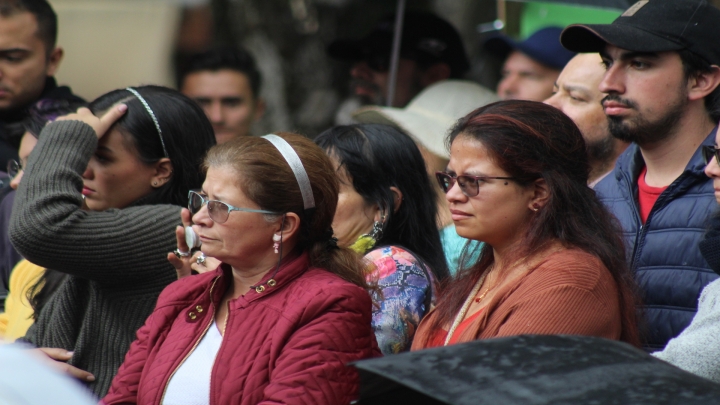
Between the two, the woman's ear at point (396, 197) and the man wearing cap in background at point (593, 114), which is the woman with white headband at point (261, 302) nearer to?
the woman's ear at point (396, 197)

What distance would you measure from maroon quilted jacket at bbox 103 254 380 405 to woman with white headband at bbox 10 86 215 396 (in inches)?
12.4

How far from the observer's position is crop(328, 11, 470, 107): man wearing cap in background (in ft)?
19.0

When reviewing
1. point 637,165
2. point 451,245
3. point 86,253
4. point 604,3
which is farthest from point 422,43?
point 86,253

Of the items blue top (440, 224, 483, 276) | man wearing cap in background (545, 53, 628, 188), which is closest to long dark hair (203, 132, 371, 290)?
blue top (440, 224, 483, 276)

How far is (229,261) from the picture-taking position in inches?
108

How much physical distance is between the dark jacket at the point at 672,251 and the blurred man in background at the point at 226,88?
3.08 m

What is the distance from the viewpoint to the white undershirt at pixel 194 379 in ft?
8.30

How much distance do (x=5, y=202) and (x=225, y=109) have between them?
6.52ft

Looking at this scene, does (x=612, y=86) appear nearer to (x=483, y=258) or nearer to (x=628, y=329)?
(x=483, y=258)

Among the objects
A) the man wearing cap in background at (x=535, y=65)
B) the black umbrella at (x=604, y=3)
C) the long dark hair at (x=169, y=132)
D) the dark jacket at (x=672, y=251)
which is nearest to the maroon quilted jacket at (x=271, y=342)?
the long dark hair at (x=169, y=132)

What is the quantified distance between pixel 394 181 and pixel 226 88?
102 inches

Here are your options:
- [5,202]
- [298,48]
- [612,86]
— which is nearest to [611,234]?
[612,86]

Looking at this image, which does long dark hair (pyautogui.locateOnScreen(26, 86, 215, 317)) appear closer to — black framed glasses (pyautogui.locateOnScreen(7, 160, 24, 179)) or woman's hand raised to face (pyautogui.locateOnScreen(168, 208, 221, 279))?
woman's hand raised to face (pyautogui.locateOnScreen(168, 208, 221, 279))

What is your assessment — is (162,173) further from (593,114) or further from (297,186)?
(593,114)
